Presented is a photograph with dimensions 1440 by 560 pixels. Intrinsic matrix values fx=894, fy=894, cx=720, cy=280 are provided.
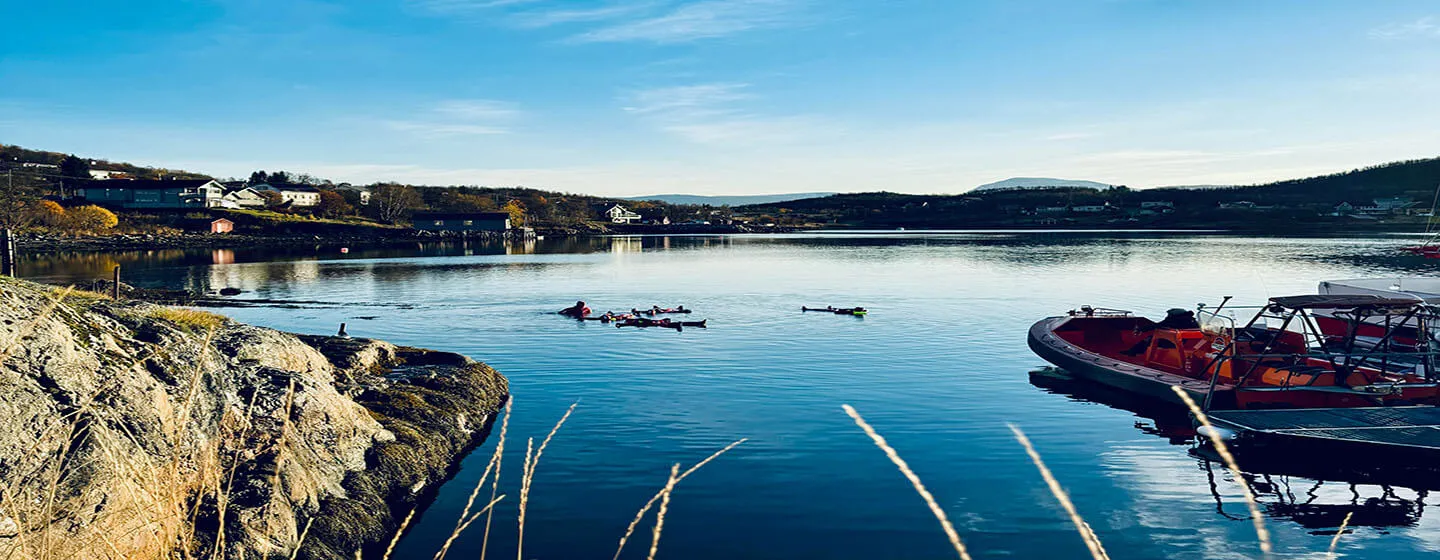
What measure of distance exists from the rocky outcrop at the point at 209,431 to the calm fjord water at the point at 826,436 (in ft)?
4.51

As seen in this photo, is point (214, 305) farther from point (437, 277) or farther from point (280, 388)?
point (280, 388)

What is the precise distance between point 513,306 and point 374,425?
3762cm

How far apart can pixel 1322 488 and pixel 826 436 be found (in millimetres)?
11235

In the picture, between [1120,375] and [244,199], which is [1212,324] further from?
[244,199]

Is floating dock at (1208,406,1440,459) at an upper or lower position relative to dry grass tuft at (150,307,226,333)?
lower

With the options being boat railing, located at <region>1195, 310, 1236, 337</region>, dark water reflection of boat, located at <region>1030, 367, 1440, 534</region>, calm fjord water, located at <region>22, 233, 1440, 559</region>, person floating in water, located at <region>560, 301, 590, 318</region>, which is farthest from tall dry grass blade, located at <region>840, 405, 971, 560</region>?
person floating in water, located at <region>560, 301, 590, 318</region>

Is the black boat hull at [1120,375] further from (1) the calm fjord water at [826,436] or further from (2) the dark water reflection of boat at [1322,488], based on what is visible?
(2) the dark water reflection of boat at [1322,488]

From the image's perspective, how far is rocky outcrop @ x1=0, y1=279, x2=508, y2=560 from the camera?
1074 centimetres

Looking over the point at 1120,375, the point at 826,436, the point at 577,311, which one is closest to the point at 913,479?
the point at 826,436

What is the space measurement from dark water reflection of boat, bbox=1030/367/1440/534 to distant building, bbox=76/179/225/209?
17846 centimetres

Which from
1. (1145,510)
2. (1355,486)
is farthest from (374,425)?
(1355,486)

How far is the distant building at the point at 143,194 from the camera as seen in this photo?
162250 mm

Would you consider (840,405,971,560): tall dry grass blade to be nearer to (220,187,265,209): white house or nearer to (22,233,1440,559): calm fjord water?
(22,233,1440,559): calm fjord water

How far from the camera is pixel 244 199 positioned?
183250mm
